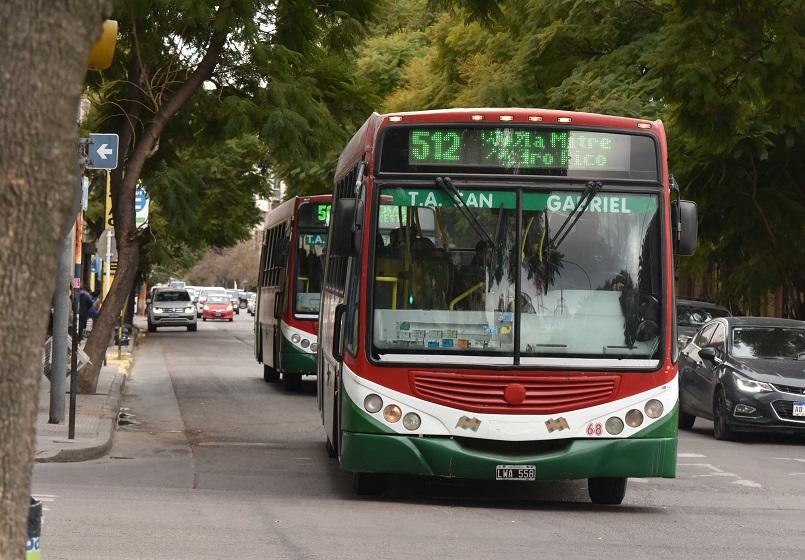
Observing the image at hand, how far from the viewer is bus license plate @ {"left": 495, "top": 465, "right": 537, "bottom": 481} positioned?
36.8 feet

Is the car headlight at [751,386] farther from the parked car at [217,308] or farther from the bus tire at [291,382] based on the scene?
the parked car at [217,308]

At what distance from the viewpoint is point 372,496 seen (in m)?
12.2

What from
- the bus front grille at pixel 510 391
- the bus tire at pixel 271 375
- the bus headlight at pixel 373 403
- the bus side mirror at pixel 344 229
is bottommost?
the bus tire at pixel 271 375

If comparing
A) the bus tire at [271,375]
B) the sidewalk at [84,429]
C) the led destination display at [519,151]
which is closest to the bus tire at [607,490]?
the led destination display at [519,151]

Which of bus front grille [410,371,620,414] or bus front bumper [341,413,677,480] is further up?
bus front grille [410,371,620,414]

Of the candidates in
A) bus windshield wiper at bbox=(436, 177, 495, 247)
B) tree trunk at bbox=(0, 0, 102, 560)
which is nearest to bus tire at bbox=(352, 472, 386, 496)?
bus windshield wiper at bbox=(436, 177, 495, 247)

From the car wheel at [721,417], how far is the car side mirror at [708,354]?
0.43 metres

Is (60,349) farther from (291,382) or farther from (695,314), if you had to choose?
(695,314)

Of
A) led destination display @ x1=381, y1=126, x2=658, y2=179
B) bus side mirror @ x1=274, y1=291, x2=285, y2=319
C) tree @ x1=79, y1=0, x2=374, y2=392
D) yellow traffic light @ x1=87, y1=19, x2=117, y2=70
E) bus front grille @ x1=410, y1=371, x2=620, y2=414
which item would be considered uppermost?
tree @ x1=79, y1=0, x2=374, y2=392

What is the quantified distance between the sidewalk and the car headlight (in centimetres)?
731

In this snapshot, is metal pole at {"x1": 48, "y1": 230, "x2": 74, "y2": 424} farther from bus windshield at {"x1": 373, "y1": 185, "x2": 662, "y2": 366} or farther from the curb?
bus windshield at {"x1": 373, "y1": 185, "x2": 662, "y2": 366}

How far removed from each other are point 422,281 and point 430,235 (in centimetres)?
35

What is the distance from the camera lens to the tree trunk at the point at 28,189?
3.84 metres

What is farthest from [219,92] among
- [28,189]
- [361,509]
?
[28,189]
